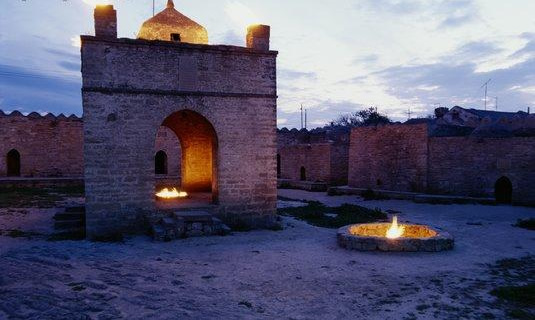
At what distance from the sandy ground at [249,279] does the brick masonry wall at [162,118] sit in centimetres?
112

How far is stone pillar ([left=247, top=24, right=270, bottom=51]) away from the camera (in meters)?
12.4

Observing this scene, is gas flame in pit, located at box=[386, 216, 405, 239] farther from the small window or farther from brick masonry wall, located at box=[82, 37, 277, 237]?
the small window

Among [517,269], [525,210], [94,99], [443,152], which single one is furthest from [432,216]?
[94,99]

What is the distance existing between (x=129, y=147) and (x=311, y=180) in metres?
17.4

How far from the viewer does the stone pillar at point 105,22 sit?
35.5ft

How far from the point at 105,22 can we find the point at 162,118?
2.71 meters

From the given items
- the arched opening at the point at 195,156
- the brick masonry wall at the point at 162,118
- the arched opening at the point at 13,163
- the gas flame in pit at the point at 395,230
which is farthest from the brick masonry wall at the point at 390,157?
the arched opening at the point at 13,163

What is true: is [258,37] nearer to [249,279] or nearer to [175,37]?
[175,37]

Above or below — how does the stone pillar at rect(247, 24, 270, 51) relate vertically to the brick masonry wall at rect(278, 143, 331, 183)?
above

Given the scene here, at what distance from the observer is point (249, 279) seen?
7.40m

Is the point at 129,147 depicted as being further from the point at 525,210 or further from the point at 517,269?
the point at 525,210

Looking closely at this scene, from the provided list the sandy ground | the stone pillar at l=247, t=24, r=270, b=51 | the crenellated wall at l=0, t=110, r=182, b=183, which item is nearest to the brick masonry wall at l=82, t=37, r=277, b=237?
the stone pillar at l=247, t=24, r=270, b=51

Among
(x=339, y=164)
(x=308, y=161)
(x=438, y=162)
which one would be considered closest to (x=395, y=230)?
(x=438, y=162)

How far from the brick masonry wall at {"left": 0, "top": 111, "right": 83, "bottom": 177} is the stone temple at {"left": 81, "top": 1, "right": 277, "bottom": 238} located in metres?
16.2
